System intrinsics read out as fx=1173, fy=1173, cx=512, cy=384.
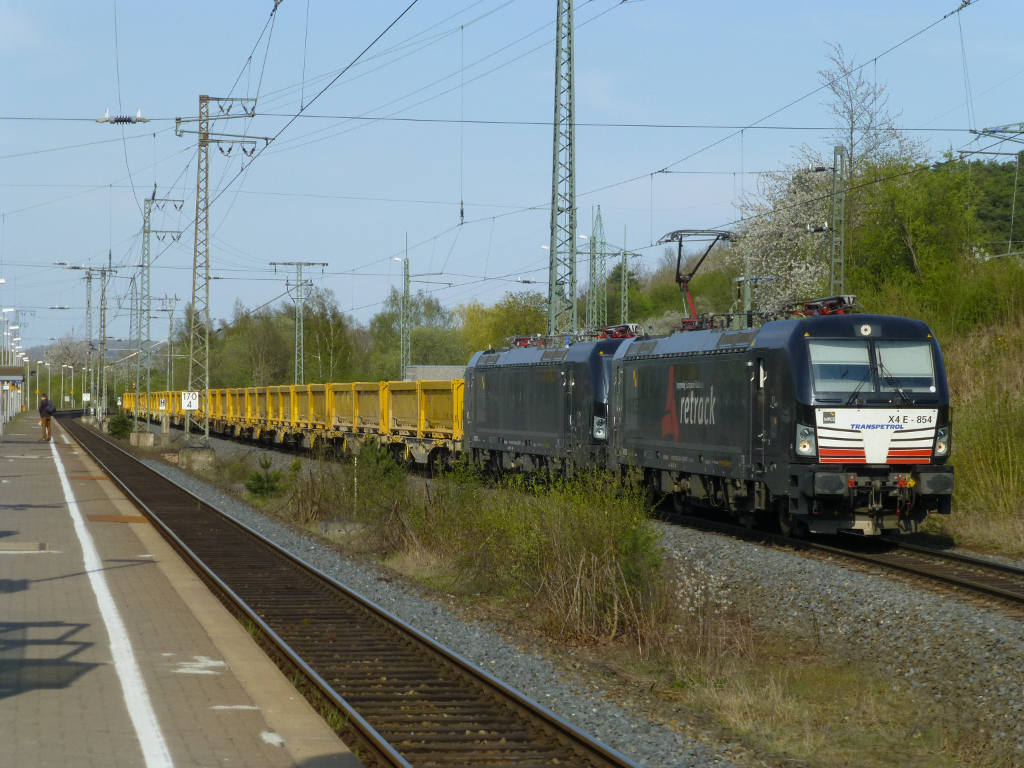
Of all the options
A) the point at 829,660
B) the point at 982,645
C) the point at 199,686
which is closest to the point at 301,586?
the point at 199,686

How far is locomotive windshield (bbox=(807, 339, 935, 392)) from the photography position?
15.8 metres

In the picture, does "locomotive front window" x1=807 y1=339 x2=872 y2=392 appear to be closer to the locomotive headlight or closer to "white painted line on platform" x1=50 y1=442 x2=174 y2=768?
the locomotive headlight

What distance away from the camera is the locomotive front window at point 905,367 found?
52.3 ft

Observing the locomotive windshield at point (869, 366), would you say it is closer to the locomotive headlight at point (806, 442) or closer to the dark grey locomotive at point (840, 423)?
the dark grey locomotive at point (840, 423)

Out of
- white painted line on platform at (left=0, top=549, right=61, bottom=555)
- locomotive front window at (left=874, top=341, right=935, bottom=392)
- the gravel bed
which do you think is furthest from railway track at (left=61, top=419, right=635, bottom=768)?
locomotive front window at (left=874, top=341, right=935, bottom=392)

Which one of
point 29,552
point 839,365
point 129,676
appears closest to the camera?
point 129,676

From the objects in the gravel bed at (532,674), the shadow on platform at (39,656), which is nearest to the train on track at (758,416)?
the gravel bed at (532,674)

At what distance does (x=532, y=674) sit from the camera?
10008 mm

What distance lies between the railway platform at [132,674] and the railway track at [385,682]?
0.76 ft

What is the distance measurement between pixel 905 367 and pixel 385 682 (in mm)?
9510

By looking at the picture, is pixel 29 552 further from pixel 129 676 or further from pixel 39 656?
pixel 129 676

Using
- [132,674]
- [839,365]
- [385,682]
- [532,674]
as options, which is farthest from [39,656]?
[839,365]

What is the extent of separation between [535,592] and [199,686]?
4.57m

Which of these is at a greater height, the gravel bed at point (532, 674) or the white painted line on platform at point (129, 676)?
the white painted line on platform at point (129, 676)
